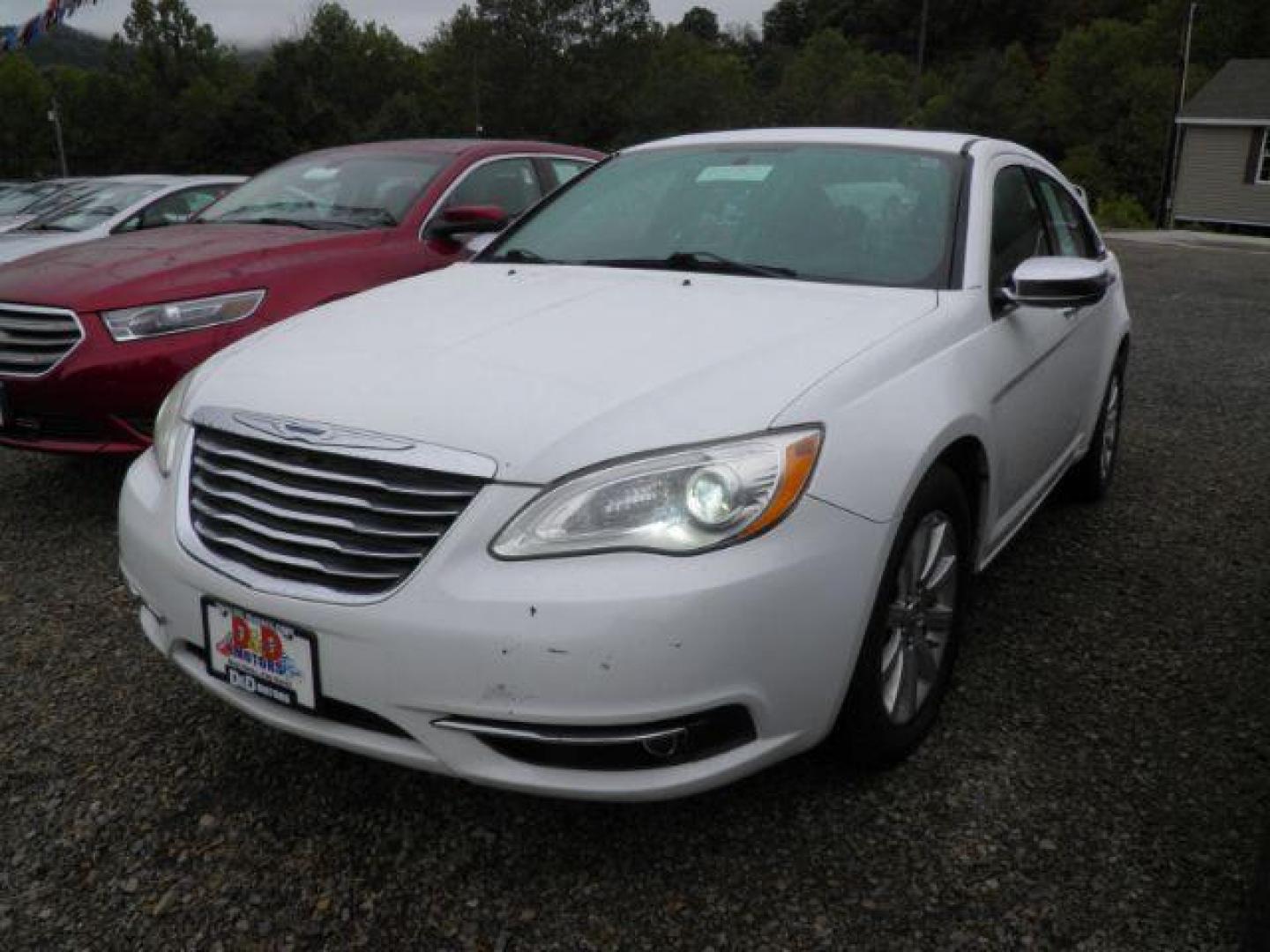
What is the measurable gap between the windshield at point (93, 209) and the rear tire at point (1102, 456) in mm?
6917

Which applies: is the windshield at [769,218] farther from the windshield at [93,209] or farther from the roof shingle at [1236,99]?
the roof shingle at [1236,99]

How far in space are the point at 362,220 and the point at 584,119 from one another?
5862cm

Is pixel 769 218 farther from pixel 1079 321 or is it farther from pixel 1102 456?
pixel 1102 456

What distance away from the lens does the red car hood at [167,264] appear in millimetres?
4004

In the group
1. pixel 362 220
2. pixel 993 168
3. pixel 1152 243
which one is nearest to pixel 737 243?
pixel 993 168

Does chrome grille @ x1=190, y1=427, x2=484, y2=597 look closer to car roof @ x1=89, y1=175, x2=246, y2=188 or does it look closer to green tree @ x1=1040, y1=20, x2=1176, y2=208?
car roof @ x1=89, y1=175, x2=246, y2=188

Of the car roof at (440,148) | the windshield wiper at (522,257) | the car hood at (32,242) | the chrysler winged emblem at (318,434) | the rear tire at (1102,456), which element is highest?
the car roof at (440,148)

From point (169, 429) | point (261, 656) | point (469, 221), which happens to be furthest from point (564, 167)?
point (261, 656)

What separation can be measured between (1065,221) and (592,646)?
9.73 feet

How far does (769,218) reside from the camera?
309 centimetres

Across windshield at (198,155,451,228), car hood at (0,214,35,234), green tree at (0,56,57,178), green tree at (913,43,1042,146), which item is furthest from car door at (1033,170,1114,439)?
green tree at (0,56,57,178)

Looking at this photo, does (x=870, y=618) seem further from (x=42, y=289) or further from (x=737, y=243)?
(x=42, y=289)

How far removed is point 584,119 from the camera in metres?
60.3

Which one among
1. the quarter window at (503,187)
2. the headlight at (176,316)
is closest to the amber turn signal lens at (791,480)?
the headlight at (176,316)
